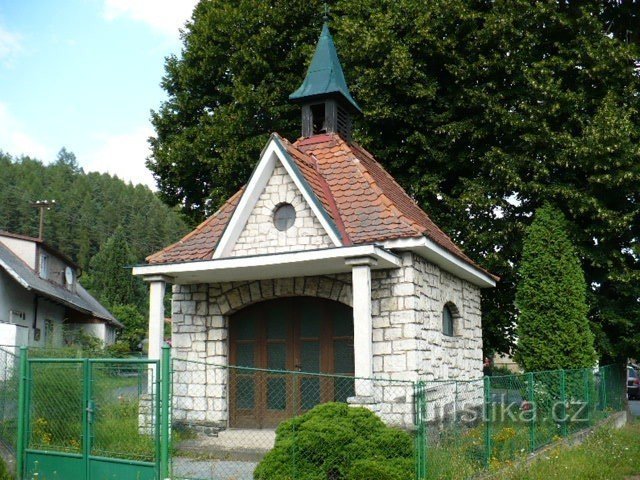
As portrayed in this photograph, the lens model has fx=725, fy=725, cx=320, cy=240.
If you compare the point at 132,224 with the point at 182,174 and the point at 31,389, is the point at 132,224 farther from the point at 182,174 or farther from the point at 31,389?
the point at 31,389

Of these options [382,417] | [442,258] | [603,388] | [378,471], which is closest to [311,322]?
[382,417]

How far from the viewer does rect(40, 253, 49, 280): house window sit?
28.3 meters

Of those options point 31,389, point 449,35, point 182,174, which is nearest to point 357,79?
point 449,35

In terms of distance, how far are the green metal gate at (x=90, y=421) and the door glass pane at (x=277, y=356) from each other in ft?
11.9

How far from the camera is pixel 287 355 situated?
12727 millimetres

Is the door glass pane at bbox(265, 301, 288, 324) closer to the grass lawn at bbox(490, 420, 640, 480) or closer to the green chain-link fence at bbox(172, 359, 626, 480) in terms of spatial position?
the green chain-link fence at bbox(172, 359, 626, 480)

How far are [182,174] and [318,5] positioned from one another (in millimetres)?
6056

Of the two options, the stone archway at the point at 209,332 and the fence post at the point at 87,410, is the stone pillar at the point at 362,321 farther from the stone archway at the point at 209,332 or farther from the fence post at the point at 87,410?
the fence post at the point at 87,410

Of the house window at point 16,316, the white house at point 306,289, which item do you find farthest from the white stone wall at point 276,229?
the house window at point 16,316

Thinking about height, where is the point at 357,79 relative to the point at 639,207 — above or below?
above

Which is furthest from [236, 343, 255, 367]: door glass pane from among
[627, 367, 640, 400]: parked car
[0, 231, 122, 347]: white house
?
[627, 367, 640, 400]: parked car

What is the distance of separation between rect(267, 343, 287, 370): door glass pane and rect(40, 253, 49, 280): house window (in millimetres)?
Result: 18100

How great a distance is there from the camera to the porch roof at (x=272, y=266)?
10750 mm

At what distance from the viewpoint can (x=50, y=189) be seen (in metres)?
73.9
